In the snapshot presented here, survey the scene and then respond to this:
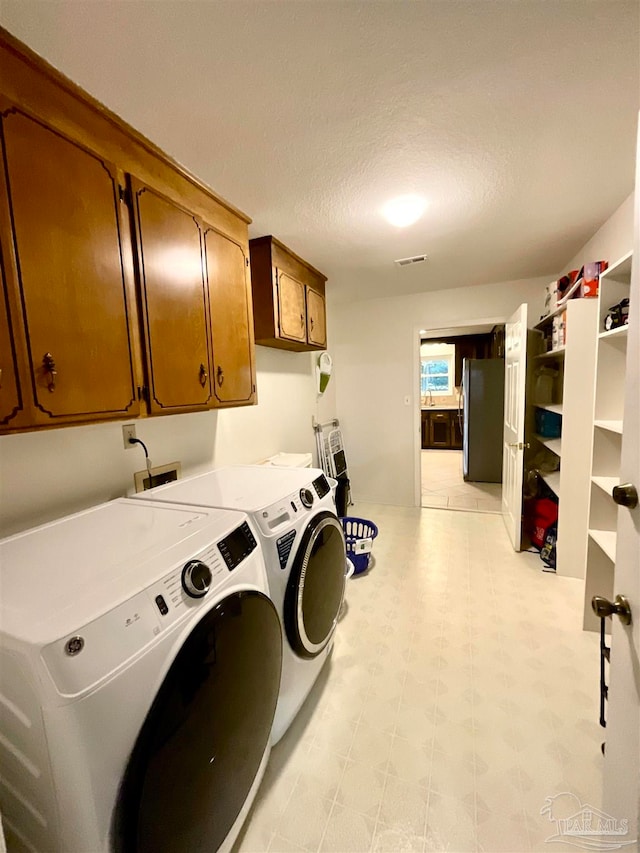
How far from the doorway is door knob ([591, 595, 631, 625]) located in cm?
306

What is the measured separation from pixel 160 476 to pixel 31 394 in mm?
812

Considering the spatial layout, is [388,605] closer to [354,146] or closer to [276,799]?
[276,799]

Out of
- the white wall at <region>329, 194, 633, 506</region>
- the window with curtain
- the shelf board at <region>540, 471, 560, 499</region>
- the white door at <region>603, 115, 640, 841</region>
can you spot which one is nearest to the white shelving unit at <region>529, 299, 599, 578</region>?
the shelf board at <region>540, 471, 560, 499</region>

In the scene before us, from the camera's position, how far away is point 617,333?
158cm

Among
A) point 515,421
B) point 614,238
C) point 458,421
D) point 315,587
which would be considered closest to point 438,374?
point 458,421

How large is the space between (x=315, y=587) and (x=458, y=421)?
5696mm

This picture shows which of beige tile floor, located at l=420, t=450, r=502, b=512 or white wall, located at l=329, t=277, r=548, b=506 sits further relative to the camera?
beige tile floor, located at l=420, t=450, r=502, b=512

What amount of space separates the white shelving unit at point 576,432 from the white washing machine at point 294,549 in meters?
1.76

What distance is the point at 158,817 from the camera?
676 mm

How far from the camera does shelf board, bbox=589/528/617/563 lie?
1.63m

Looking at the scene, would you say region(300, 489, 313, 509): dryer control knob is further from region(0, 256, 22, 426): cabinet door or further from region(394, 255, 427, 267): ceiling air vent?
region(394, 255, 427, 267): ceiling air vent

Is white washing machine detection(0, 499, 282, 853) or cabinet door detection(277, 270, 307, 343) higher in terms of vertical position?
cabinet door detection(277, 270, 307, 343)

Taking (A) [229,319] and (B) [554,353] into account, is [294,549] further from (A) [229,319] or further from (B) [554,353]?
(B) [554,353]

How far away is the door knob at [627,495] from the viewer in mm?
732
